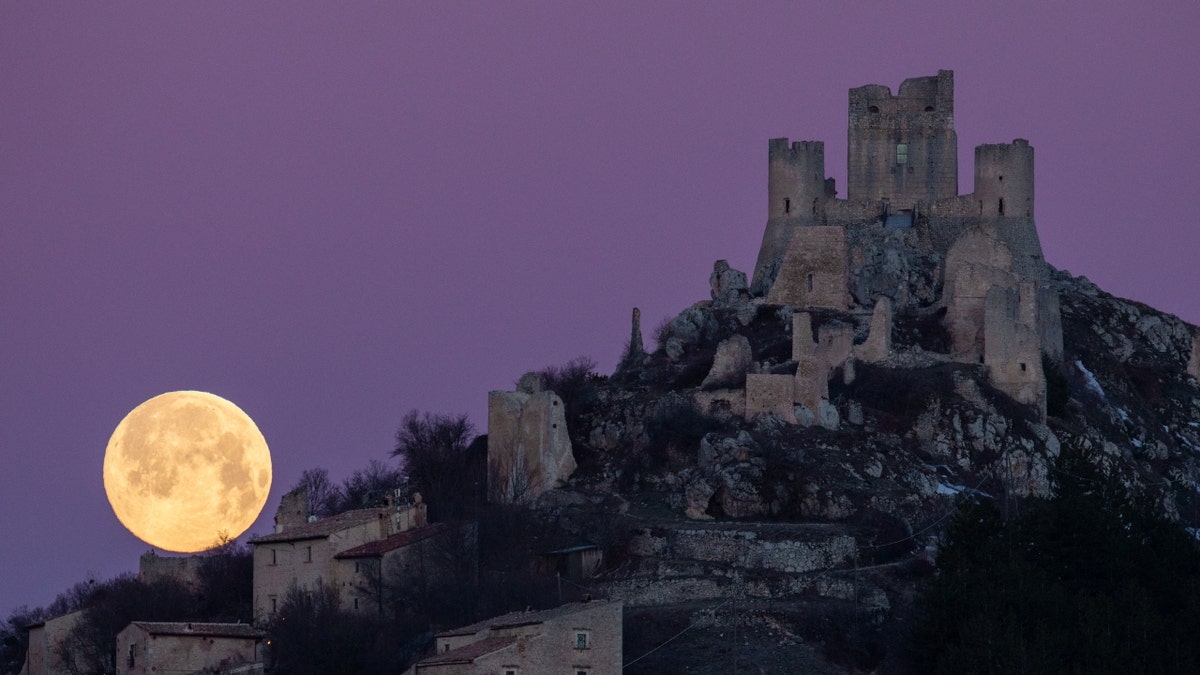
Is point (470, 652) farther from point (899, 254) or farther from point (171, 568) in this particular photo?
point (899, 254)

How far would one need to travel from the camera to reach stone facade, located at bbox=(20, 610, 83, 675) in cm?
7144

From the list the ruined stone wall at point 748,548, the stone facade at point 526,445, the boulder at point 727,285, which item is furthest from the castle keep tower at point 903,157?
the ruined stone wall at point 748,548

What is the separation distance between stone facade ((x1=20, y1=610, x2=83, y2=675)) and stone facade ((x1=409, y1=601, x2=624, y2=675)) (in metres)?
14.0

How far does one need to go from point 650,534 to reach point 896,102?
2553 cm

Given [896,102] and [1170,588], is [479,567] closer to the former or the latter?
[1170,588]

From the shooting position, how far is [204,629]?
A: 6688 centimetres

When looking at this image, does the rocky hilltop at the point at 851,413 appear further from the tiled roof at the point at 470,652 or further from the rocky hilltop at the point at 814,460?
the tiled roof at the point at 470,652

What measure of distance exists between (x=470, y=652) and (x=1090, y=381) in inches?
1214

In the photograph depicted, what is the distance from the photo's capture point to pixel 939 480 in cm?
7394

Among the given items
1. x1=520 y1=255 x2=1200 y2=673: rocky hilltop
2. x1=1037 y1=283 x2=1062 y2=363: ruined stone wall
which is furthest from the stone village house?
x1=1037 y1=283 x2=1062 y2=363: ruined stone wall

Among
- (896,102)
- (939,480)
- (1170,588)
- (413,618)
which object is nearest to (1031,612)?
(1170,588)

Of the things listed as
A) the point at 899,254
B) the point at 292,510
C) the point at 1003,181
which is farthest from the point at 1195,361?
the point at 292,510

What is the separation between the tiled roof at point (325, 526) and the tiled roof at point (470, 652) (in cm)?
956

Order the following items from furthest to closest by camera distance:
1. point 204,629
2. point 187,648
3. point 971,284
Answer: point 971,284 → point 204,629 → point 187,648
